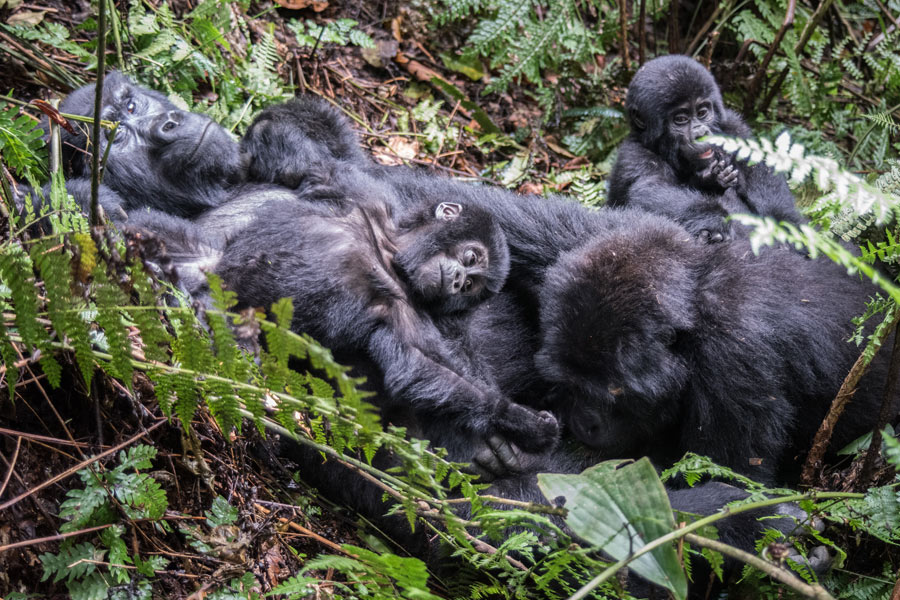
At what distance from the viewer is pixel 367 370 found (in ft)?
11.5

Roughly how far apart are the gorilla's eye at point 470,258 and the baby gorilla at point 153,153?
156 centimetres

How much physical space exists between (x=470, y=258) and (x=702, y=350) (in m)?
1.16

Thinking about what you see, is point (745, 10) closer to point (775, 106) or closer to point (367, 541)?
point (775, 106)

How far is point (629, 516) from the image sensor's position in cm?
214

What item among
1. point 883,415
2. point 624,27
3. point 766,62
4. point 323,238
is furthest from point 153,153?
point 766,62

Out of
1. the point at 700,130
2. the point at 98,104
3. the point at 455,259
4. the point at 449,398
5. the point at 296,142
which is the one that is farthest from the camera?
the point at 700,130

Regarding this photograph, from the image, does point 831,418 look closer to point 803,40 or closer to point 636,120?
point 636,120

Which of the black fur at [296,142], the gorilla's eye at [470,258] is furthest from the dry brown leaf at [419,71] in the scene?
the gorilla's eye at [470,258]

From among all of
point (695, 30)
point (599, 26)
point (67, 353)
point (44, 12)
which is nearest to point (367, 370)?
point (67, 353)

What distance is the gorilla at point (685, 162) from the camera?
477cm

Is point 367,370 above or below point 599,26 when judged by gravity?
below

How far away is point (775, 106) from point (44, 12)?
5583 millimetres

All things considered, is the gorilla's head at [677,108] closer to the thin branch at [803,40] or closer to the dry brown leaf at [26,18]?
the thin branch at [803,40]

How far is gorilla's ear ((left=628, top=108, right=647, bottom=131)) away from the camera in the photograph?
540 centimetres
